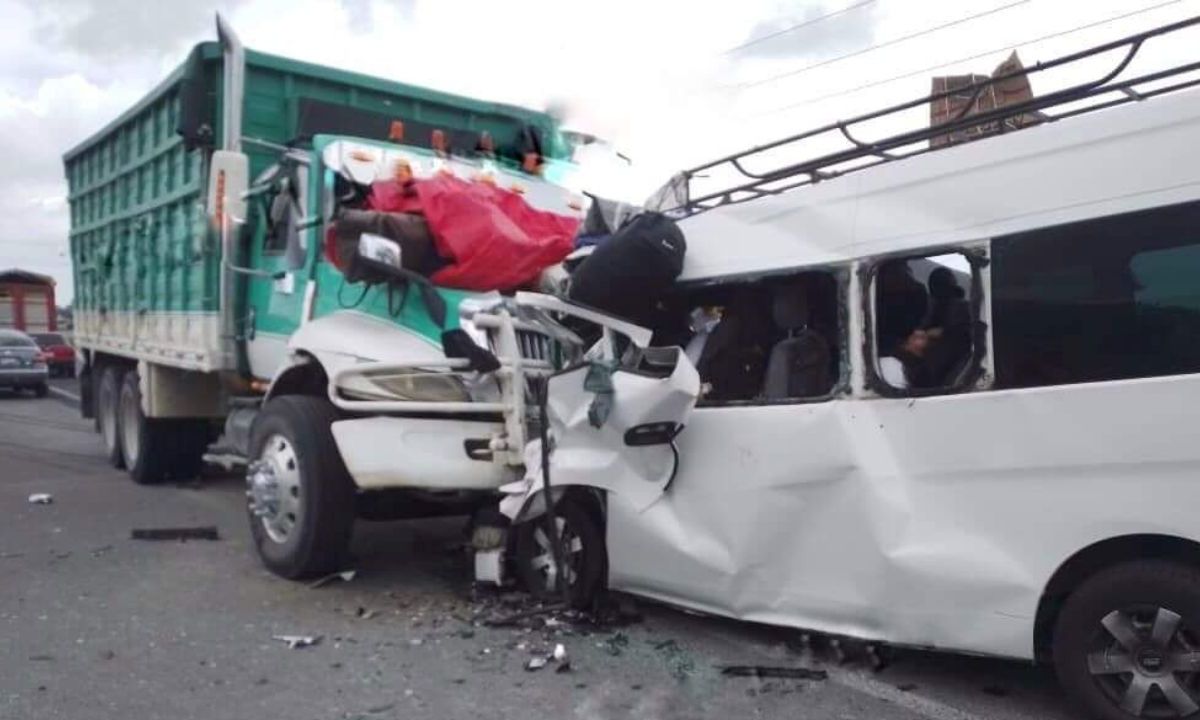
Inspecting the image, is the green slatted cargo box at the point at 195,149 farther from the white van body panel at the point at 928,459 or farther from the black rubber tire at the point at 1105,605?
the black rubber tire at the point at 1105,605

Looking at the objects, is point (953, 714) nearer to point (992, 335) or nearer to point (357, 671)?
point (992, 335)

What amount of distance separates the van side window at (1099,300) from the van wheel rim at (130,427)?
8.55 metres

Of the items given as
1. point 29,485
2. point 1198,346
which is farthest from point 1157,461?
point 29,485

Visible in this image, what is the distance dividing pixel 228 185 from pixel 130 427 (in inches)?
179

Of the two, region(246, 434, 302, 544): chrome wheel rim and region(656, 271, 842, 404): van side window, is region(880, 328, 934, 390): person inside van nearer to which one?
region(656, 271, 842, 404): van side window

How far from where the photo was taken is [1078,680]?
4.04 metres

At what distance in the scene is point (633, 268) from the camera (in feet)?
17.6

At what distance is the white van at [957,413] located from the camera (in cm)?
386

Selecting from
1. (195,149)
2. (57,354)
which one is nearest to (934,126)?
(195,149)

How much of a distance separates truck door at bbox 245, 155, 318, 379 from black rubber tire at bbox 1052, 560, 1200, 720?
4735mm

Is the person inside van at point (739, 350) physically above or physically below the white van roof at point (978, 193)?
below

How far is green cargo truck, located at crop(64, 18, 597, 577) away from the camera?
6.04 metres

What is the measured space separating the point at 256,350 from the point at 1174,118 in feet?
19.7

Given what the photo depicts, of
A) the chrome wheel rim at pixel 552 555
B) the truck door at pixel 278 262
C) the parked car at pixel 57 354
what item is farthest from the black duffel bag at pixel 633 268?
the parked car at pixel 57 354
